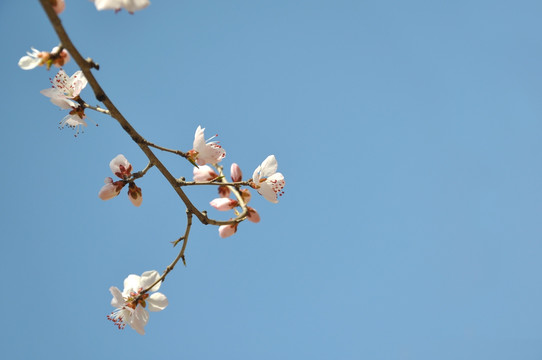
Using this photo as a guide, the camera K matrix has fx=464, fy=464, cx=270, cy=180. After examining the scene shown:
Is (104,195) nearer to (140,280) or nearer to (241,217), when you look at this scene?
(140,280)

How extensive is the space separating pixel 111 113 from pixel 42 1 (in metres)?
0.39

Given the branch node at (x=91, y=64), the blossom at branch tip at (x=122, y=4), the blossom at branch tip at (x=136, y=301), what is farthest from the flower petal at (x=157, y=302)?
the blossom at branch tip at (x=122, y=4)

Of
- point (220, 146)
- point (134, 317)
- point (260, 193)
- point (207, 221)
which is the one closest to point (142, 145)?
point (207, 221)

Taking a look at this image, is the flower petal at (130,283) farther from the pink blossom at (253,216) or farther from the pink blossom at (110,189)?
the pink blossom at (253,216)

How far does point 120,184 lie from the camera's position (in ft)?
6.44

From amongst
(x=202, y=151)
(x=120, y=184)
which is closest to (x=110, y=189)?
(x=120, y=184)

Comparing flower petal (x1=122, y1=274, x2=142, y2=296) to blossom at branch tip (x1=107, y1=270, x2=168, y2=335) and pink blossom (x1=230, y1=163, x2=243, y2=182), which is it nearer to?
blossom at branch tip (x1=107, y1=270, x2=168, y2=335)

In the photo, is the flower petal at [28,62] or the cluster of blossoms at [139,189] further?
the cluster of blossoms at [139,189]

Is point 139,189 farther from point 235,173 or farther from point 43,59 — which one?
point 43,59

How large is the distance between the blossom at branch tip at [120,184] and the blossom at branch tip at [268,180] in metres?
0.51

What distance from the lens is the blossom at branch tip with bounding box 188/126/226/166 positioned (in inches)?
76.8

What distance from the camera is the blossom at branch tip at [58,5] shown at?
4.36 ft

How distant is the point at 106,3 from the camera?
136 cm

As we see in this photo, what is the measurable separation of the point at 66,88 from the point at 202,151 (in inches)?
24.4
